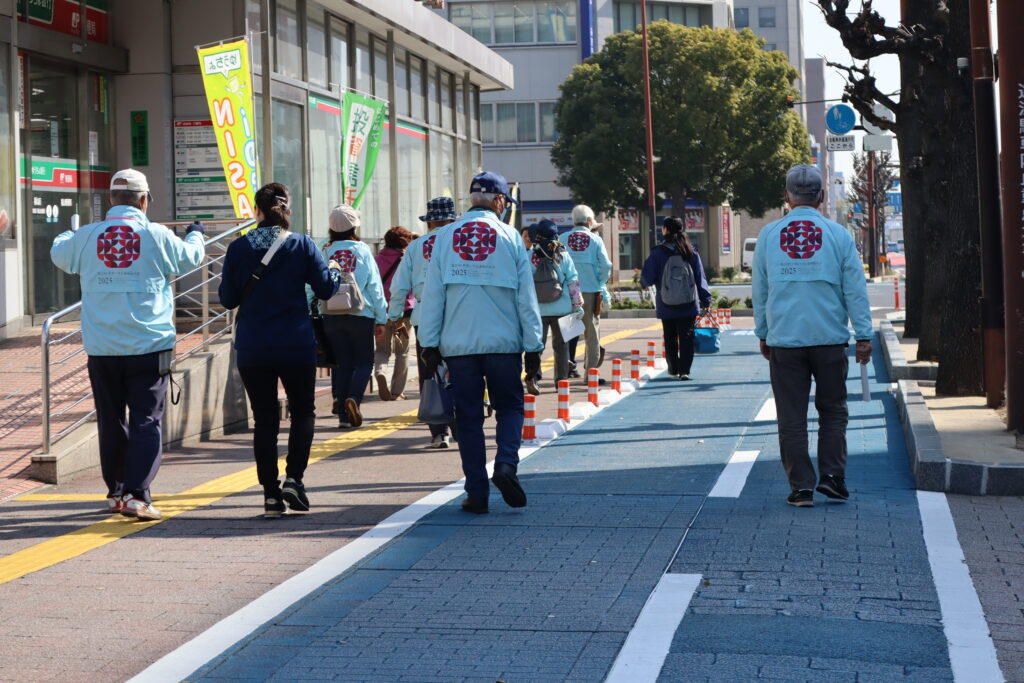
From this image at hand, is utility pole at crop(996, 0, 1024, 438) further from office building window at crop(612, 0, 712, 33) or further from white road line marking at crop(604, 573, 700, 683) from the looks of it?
office building window at crop(612, 0, 712, 33)

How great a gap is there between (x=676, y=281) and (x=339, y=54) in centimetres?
979

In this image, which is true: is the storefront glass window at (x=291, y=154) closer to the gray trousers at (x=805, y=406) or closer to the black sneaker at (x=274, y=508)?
the black sneaker at (x=274, y=508)

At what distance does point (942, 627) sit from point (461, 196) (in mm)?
26492

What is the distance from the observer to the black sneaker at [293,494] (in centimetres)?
764

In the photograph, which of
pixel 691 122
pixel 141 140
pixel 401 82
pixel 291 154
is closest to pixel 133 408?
pixel 141 140

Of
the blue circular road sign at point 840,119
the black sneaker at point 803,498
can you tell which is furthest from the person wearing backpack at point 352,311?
the blue circular road sign at point 840,119

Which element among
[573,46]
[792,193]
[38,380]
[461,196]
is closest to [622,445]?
[792,193]

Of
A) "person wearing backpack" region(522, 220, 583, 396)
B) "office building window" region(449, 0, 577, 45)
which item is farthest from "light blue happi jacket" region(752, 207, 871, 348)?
"office building window" region(449, 0, 577, 45)

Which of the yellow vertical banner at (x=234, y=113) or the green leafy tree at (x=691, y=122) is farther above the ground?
the green leafy tree at (x=691, y=122)

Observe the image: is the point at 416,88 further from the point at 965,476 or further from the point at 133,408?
the point at 965,476

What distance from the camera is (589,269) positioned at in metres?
15.1

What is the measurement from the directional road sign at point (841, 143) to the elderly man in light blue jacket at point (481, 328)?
22.9 meters

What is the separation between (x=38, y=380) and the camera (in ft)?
40.5

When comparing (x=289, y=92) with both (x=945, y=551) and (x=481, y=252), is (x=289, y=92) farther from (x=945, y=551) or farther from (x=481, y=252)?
(x=945, y=551)
